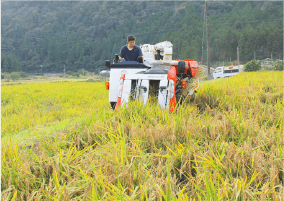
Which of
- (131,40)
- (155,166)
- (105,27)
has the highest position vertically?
(105,27)

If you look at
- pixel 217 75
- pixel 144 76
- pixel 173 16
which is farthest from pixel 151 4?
pixel 144 76

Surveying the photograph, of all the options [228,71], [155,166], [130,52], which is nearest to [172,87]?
[130,52]

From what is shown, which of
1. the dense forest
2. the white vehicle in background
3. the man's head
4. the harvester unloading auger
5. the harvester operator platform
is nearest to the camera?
the harvester unloading auger

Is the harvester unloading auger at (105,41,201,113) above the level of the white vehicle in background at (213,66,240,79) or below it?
below

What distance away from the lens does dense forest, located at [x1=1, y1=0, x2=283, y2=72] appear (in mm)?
78938

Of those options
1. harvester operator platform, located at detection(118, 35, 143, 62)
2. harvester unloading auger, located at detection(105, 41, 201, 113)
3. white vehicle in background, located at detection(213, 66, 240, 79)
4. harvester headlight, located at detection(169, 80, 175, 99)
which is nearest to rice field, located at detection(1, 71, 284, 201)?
harvester unloading auger, located at detection(105, 41, 201, 113)

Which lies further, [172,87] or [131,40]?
[131,40]

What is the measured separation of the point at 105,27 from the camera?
344ft

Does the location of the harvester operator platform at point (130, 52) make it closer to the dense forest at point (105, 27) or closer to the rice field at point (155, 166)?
the rice field at point (155, 166)

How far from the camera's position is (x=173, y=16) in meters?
110

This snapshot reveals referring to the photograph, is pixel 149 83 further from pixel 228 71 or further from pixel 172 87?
pixel 228 71

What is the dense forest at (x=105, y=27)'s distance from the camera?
78938 millimetres

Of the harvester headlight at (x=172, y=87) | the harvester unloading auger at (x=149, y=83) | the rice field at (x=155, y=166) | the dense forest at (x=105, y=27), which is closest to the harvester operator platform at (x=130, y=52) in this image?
the harvester unloading auger at (x=149, y=83)

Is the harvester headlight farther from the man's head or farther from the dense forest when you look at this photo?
the dense forest
